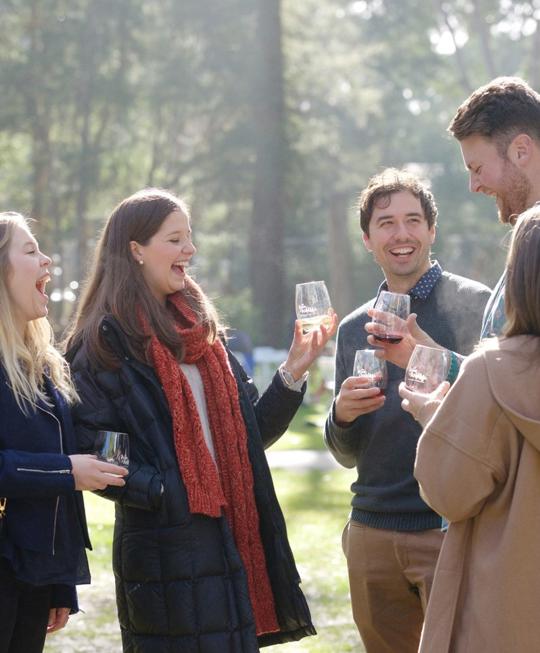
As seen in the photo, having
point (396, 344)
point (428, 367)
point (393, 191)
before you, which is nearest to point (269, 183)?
point (393, 191)

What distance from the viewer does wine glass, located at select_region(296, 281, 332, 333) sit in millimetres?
4113

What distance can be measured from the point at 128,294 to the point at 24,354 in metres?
0.43

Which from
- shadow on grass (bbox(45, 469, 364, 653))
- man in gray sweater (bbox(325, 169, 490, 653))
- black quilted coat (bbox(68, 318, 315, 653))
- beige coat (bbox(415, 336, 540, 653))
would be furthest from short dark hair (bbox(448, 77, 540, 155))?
shadow on grass (bbox(45, 469, 364, 653))

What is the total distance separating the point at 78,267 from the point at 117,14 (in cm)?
699

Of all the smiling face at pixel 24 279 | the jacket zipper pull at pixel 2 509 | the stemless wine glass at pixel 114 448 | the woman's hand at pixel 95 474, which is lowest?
the jacket zipper pull at pixel 2 509

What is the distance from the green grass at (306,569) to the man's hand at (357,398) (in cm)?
260

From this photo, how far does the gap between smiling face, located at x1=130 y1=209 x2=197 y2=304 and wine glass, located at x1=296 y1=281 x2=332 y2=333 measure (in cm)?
47

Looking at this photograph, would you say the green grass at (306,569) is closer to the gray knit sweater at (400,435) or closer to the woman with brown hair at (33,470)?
the gray knit sweater at (400,435)

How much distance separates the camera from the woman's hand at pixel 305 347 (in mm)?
4090

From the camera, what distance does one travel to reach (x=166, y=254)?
390 cm

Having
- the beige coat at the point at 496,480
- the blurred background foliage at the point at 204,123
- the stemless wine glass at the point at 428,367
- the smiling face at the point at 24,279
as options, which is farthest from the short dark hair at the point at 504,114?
the blurred background foliage at the point at 204,123

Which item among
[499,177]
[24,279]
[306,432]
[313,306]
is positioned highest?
[499,177]

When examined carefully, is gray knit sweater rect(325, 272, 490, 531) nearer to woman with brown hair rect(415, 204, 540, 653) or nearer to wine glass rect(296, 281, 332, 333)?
wine glass rect(296, 281, 332, 333)

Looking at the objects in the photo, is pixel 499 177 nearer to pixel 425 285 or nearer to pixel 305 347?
pixel 425 285
